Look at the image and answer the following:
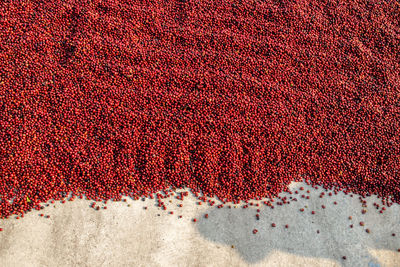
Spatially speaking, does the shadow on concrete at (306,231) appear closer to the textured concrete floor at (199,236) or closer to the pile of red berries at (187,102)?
the textured concrete floor at (199,236)

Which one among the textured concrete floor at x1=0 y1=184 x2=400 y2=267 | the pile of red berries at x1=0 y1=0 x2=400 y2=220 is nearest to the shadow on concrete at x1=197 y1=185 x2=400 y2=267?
the textured concrete floor at x1=0 y1=184 x2=400 y2=267

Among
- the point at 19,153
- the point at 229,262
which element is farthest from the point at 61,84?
the point at 229,262

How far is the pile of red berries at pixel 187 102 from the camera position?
409 centimetres

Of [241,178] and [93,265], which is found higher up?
[241,178]

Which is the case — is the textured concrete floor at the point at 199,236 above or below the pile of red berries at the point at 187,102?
below

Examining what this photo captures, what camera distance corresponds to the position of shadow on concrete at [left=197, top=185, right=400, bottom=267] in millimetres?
4176

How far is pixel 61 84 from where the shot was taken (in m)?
4.28

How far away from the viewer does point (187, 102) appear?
4438mm

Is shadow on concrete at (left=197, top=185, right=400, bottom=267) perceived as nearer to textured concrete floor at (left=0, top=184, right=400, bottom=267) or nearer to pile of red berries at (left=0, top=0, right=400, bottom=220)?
textured concrete floor at (left=0, top=184, right=400, bottom=267)

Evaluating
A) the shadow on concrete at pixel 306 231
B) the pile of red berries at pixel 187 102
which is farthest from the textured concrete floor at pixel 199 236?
the pile of red berries at pixel 187 102

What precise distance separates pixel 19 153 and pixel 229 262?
3.25 meters

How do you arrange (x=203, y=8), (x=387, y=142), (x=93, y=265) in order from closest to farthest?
1. (x=93, y=265)
2. (x=387, y=142)
3. (x=203, y=8)

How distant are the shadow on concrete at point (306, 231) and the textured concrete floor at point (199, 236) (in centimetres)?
1

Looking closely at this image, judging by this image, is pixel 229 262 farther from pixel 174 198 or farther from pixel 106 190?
pixel 106 190
